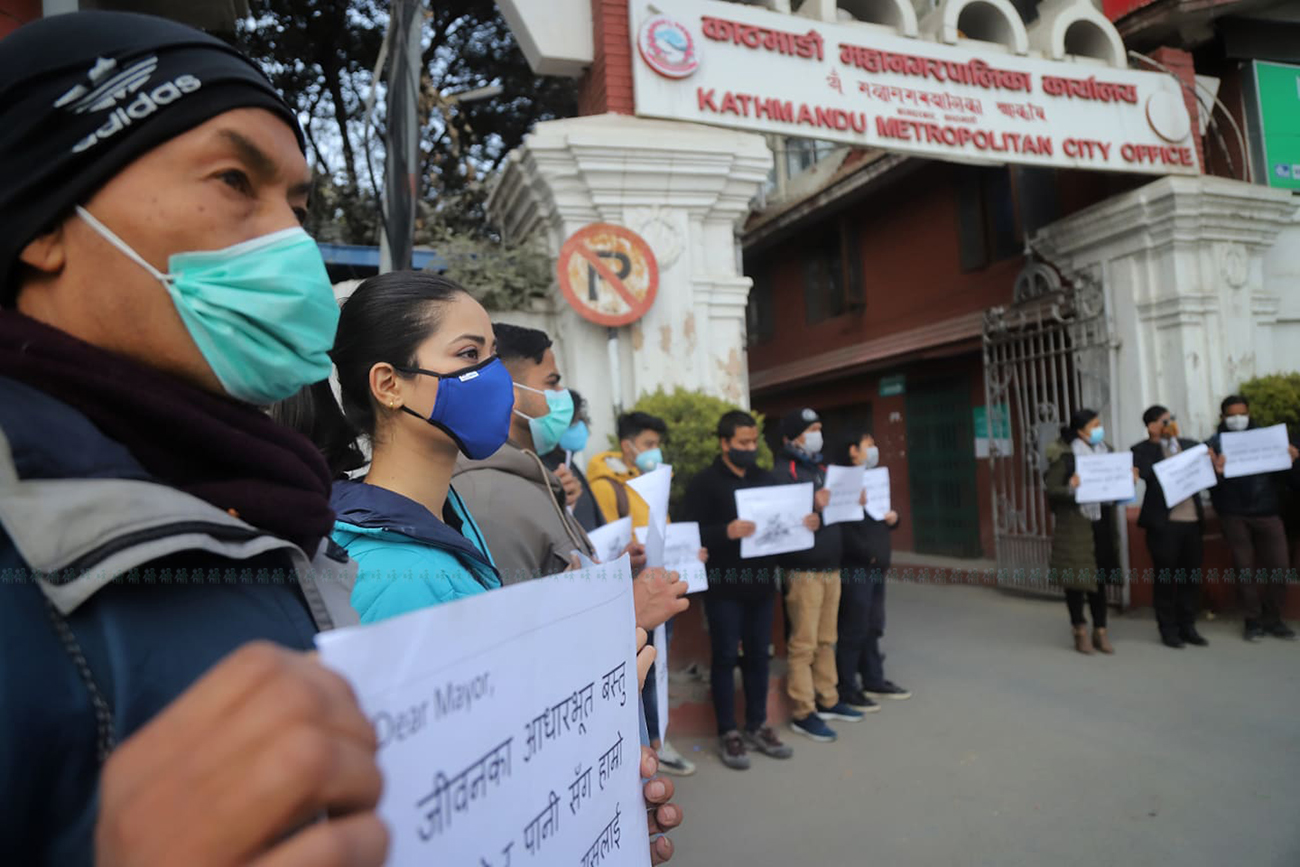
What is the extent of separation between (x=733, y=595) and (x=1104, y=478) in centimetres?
326

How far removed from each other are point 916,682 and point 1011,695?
0.65 m

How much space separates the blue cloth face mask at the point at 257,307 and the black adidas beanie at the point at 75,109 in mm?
41

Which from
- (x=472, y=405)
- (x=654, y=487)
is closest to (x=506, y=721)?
(x=472, y=405)

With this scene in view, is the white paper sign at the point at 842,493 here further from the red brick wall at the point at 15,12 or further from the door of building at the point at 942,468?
the door of building at the point at 942,468

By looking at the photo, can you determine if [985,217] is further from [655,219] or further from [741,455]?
[741,455]

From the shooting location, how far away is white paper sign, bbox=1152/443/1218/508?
229 inches

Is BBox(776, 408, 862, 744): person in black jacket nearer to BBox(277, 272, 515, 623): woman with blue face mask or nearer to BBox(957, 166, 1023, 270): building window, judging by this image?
BBox(277, 272, 515, 623): woman with blue face mask

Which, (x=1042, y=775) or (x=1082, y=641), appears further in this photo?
(x=1082, y=641)

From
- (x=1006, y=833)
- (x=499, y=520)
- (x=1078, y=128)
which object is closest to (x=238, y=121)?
(x=499, y=520)

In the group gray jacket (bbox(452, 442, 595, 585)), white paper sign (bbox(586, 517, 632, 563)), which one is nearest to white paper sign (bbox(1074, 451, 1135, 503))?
white paper sign (bbox(586, 517, 632, 563))

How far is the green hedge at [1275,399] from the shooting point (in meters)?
6.81

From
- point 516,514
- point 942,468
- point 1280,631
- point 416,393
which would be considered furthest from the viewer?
point 942,468

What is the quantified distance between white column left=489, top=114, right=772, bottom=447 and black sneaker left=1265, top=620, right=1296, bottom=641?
4664mm

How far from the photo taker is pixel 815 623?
4.62m
